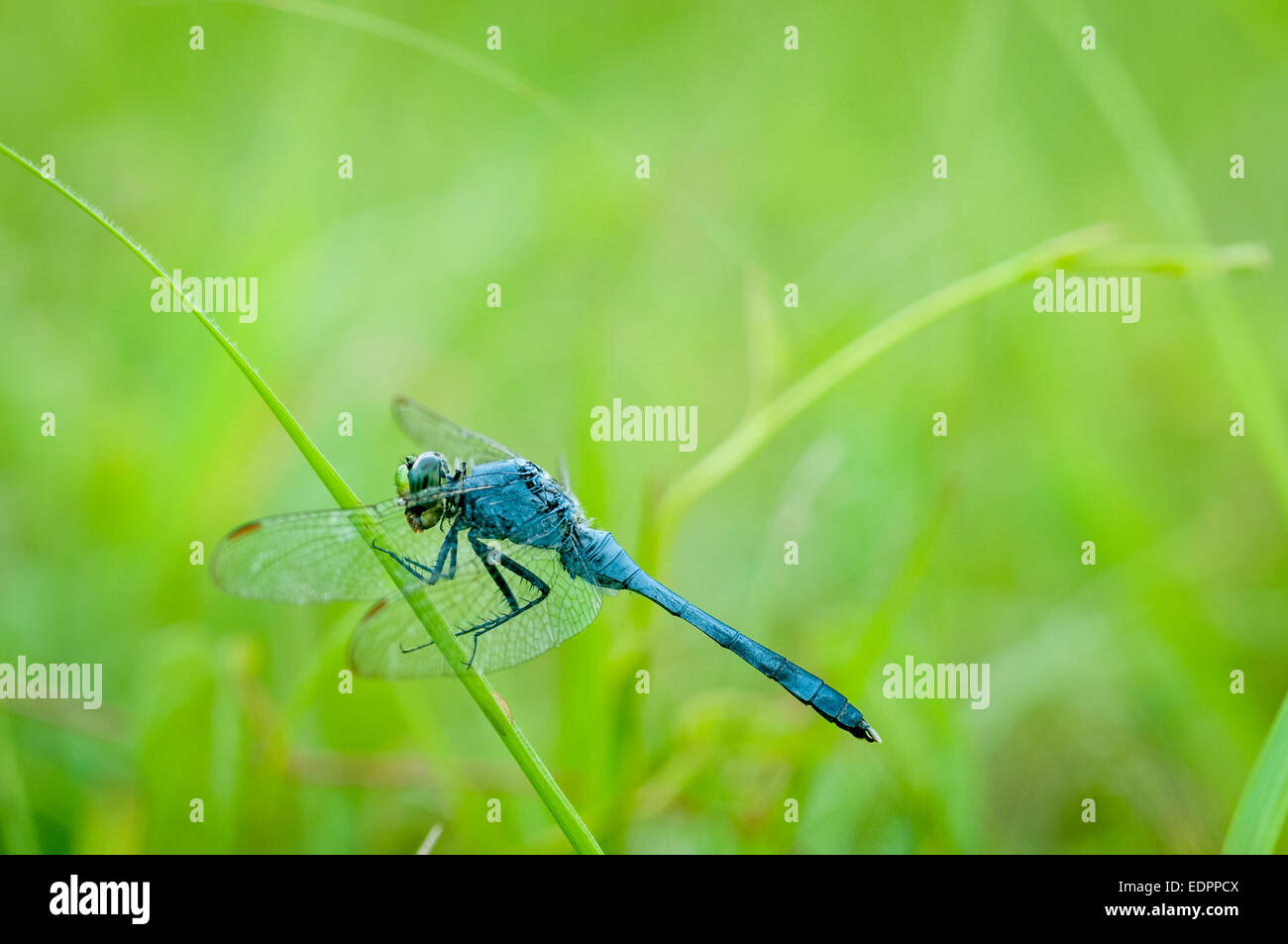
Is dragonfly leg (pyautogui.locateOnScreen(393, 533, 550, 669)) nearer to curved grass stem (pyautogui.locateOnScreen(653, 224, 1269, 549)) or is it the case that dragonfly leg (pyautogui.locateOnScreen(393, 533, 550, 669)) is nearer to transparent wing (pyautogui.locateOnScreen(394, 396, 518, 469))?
curved grass stem (pyautogui.locateOnScreen(653, 224, 1269, 549))

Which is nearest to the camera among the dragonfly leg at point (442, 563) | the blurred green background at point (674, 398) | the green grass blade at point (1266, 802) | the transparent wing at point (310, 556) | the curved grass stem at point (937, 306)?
the green grass blade at point (1266, 802)

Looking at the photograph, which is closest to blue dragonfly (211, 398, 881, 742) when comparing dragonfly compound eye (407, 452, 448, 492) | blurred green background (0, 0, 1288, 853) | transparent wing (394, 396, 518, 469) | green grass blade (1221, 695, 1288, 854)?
dragonfly compound eye (407, 452, 448, 492)

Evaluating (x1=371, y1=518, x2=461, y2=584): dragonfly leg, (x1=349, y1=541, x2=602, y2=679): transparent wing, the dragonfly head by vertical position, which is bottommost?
(x1=349, y1=541, x2=602, y2=679): transparent wing

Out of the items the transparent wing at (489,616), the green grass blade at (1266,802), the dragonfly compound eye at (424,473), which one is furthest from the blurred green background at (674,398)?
the green grass blade at (1266,802)

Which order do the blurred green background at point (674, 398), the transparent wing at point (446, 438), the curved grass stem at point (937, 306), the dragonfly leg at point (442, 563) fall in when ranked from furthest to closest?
1. the transparent wing at point (446, 438)
2. the blurred green background at point (674, 398)
3. the dragonfly leg at point (442, 563)
4. the curved grass stem at point (937, 306)

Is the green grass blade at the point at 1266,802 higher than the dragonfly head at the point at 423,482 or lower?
lower

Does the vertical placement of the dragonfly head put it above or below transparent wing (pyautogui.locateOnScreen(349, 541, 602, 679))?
above

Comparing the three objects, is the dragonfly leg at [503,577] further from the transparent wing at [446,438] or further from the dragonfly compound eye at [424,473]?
the transparent wing at [446,438]

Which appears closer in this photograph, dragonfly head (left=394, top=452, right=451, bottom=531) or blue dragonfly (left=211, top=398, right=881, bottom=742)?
blue dragonfly (left=211, top=398, right=881, bottom=742)
